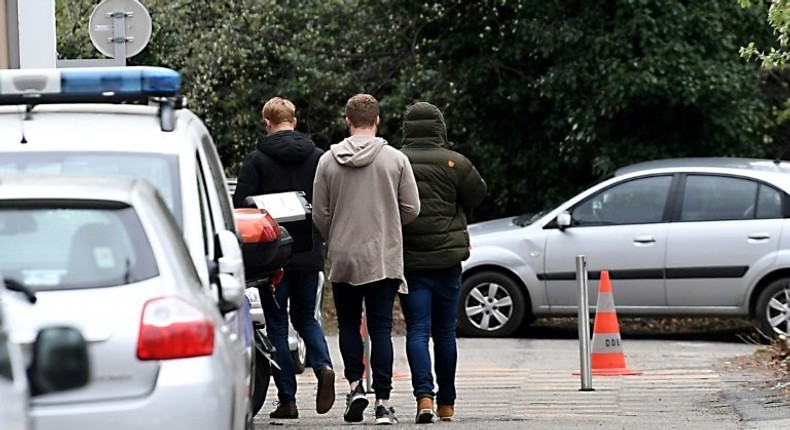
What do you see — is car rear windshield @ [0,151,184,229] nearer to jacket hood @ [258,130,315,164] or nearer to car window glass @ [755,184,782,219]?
jacket hood @ [258,130,315,164]

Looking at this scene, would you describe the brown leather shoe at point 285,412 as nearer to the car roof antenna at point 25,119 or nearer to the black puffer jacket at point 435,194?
the black puffer jacket at point 435,194

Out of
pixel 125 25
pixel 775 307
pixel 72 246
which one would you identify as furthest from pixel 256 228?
pixel 775 307

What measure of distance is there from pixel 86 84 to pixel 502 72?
13.5 m

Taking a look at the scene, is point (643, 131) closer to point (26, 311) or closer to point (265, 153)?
point (265, 153)

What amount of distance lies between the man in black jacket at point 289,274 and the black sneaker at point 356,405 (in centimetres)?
40

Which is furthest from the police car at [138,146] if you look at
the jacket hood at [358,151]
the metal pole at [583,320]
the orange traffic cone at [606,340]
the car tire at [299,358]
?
the orange traffic cone at [606,340]

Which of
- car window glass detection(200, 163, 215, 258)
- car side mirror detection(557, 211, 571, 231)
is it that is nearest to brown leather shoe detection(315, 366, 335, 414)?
car window glass detection(200, 163, 215, 258)

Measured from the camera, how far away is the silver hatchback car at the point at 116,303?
16.8ft

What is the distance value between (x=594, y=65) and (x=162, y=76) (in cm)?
1206

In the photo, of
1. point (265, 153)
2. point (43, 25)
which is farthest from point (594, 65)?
point (265, 153)

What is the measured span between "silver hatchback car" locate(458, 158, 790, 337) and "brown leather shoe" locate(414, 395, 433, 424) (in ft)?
19.2

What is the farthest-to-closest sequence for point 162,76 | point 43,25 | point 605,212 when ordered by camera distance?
point 605,212
point 43,25
point 162,76

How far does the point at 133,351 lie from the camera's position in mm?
5164

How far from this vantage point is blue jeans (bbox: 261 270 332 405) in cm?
948
